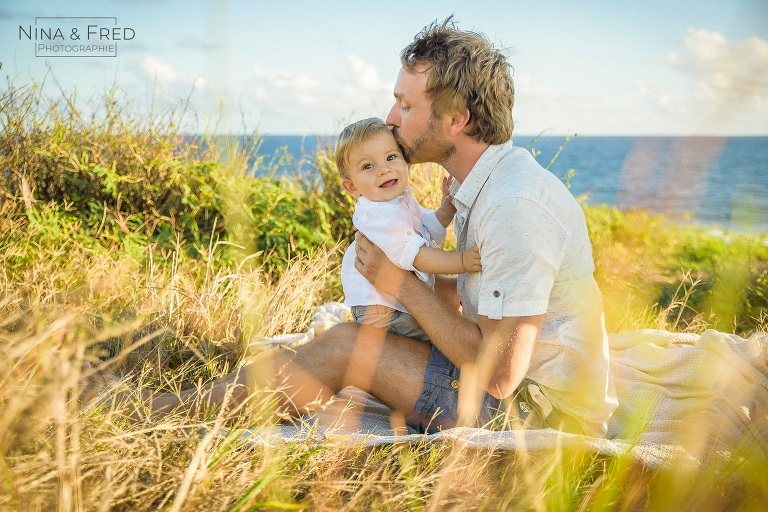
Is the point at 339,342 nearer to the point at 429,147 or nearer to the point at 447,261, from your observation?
the point at 447,261

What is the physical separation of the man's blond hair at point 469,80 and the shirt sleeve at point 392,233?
0.47m

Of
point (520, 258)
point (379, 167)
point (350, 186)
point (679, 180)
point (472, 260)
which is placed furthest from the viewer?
Result: point (679, 180)

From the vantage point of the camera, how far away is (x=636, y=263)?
5.71 meters

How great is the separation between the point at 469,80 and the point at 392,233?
73 cm

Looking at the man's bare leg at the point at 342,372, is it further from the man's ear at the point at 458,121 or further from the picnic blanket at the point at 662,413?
the man's ear at the point at 458,121

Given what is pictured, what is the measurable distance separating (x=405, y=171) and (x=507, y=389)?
3.53 feet

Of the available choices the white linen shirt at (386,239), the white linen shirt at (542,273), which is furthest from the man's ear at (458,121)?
the white linen shirt at (386,239)

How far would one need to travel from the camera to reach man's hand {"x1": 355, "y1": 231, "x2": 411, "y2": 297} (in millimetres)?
2375

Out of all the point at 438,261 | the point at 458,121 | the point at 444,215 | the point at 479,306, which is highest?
the point at 458,121

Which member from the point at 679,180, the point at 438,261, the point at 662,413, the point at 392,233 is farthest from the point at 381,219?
the point at 679,180

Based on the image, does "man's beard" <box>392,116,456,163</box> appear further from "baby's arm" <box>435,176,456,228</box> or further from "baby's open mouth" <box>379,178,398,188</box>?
"baby's arm" <box>435,176,456,228</box>

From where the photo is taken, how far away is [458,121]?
2389mm

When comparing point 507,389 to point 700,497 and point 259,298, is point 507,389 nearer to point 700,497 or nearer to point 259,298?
point 700,497

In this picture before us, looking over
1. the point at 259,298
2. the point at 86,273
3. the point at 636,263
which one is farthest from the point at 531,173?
the point at 636,263
